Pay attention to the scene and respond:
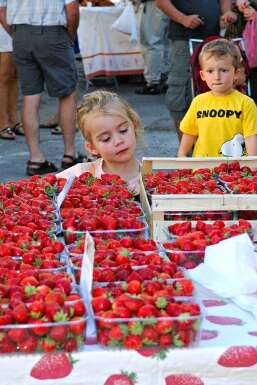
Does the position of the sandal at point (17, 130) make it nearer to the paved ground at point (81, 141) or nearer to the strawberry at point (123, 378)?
the paved ground at point (81, 141)

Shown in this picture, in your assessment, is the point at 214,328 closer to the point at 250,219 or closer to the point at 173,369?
the point at 173,369

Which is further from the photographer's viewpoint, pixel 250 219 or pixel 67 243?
pixel 250 219

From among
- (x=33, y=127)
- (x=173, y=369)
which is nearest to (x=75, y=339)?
(x=173, y=369)

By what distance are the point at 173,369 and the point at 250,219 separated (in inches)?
44.4

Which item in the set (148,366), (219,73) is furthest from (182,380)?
(219,73)

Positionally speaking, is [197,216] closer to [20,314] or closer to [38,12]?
[20,314]

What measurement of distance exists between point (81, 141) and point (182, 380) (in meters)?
7.05

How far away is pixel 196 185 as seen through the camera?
10.5ft

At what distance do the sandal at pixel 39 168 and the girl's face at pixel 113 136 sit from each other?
11.3 feet

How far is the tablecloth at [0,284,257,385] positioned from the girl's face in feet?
6.35

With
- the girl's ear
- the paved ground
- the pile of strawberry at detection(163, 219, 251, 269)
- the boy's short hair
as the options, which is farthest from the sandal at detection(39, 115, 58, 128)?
the pile of strawberry at detection(163, 219, 251, 269)

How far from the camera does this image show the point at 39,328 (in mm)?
1989

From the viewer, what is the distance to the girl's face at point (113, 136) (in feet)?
12.9

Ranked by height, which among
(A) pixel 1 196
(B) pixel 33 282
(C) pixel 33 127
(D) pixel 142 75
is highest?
(B) pixel 33 282
